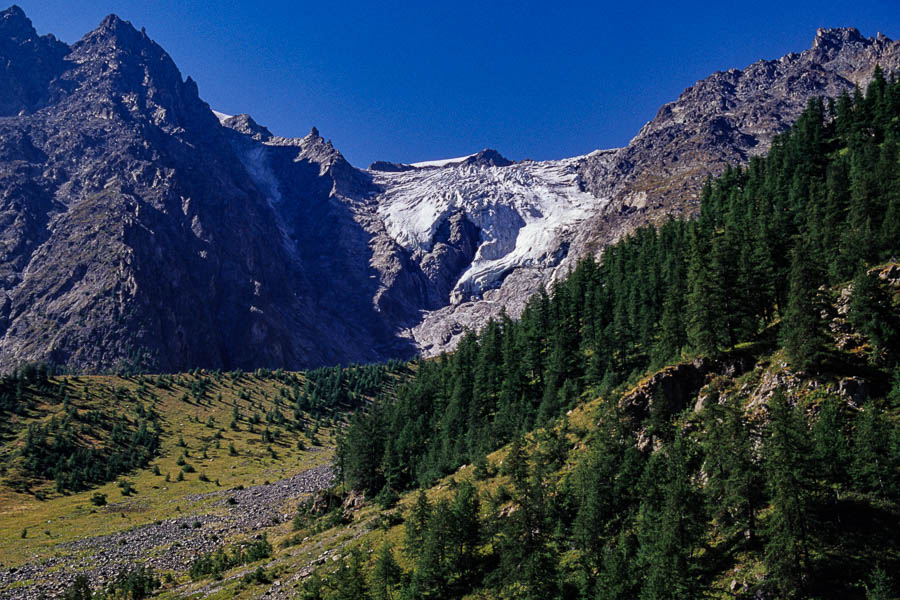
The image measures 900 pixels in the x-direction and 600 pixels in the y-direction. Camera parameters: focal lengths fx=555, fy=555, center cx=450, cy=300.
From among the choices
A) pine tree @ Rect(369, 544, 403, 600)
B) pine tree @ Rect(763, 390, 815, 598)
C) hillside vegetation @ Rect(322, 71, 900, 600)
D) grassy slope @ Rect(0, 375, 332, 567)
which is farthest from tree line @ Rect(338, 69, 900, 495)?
grassy slope @ Rect(0, 375, 332, 567)

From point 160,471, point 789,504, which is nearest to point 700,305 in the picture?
point 789,504

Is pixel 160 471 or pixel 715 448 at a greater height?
pixel 715 448

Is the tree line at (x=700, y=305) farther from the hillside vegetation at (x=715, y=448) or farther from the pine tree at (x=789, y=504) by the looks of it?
the pine tree at (x=789, y=504)


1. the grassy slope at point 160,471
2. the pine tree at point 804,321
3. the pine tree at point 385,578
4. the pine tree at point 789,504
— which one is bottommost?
the grassy slope at point 160,471

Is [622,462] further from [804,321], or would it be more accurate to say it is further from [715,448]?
[804,321]

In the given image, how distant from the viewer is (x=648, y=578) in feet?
125

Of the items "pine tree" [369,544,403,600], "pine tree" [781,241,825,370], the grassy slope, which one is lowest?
the grassy slope

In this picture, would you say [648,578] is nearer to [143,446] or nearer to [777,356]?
[777,356]

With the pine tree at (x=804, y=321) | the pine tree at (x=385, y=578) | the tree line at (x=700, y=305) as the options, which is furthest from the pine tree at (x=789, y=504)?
the pine tree at (x=385, y=578)

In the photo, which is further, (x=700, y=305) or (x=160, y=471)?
(x=160, y=471)

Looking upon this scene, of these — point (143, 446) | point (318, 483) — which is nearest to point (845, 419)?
point (318, 483)

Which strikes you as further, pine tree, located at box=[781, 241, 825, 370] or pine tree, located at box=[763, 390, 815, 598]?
pine tree, located at box=[781, 241, 825, 370]

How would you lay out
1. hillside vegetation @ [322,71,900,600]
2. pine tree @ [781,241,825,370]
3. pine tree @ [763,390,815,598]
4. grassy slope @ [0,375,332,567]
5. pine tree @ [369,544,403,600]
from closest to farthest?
pine tree @ [763,390,815,598], hillside vegetation @ [322,71,900,600], pine tree @ [781,241,825,370], pine tree @ [369,544,403,600], grassy slope @ [0,375,332,567]

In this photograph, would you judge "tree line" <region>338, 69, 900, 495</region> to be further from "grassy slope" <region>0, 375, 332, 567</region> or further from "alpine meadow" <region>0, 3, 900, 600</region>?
"grassy slope" <region>0, 375, 332, 567</region>
